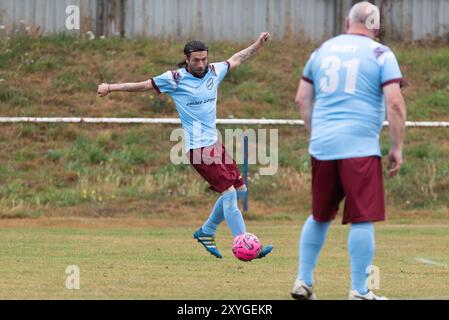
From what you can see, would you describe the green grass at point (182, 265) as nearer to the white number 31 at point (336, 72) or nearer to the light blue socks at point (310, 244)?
the light blue socks at point (310, 244)

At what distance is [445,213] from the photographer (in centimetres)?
2220

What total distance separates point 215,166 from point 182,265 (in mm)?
1061

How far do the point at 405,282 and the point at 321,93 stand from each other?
8.76ft

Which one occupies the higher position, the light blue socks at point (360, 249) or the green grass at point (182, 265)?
the light blue socks at point (360, 249)

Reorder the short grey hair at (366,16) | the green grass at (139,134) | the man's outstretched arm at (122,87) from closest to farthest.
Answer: the short grey hair at (366,16)
the man's outstretched arm at (122,87)
the green grass at (139,134)

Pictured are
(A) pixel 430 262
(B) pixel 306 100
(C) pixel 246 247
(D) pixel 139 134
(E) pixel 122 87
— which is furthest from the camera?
(D) pixel 139 134

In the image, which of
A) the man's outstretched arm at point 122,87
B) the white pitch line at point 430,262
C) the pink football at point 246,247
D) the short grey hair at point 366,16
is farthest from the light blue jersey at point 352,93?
the white pitch line at point 430,262

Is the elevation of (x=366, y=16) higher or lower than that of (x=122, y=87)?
higher

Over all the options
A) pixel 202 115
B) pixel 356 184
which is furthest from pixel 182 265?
pixel 356 184

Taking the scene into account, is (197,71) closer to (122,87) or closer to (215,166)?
(122,87)

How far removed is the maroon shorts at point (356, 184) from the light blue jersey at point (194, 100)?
4.01 m

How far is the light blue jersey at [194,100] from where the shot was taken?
1295 cm

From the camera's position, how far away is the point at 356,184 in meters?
8.86
